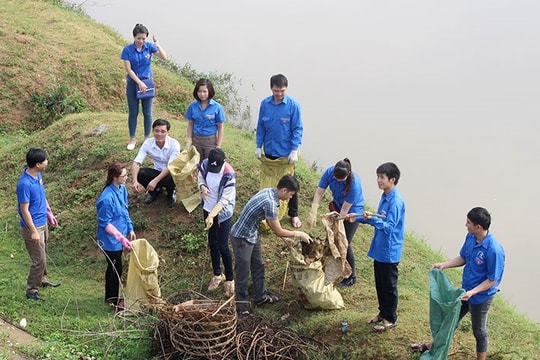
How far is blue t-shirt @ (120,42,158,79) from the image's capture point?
8.27m

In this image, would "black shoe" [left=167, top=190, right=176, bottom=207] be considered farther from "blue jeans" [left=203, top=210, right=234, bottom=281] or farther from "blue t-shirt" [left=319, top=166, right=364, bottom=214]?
"blue t-shirt" [left=319, top=166, right=364, bottom=214]

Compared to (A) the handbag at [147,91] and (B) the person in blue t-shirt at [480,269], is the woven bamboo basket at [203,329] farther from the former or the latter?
(A) the handbag at [147,91]

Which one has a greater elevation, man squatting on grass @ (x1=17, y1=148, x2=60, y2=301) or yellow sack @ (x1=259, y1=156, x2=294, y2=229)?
yellow sack @ (x1=259, y1=156, x2=294, y2=229)

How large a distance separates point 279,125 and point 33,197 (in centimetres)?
258

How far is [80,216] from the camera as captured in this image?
7.87m

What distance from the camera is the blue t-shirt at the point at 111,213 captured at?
18.8 feet

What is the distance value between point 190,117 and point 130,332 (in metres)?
2.63

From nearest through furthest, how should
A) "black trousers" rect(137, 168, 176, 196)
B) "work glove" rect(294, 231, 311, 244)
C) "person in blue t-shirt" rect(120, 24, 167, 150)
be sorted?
"work glove" rect(294, 231, 311, 244), "black trousers" rect(137, 168, 176, 196), "person in blue t-shirt" rect(120, 24, 167, 150)

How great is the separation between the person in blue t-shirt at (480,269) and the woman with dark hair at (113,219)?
2.94 m

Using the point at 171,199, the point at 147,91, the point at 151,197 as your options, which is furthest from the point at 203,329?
the point at 147,91

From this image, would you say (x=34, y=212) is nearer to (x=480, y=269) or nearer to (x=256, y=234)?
(x=256, y=234)

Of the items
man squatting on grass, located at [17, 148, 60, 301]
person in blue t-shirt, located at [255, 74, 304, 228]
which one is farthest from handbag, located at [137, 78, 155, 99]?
man squatting on grass, located at [17, 148, 60, 301]

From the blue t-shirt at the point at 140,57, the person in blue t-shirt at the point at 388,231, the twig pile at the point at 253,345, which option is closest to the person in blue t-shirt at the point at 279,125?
the person in blue t-shirt at the point at 388,231

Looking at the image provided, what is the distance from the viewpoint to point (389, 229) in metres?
5.20
